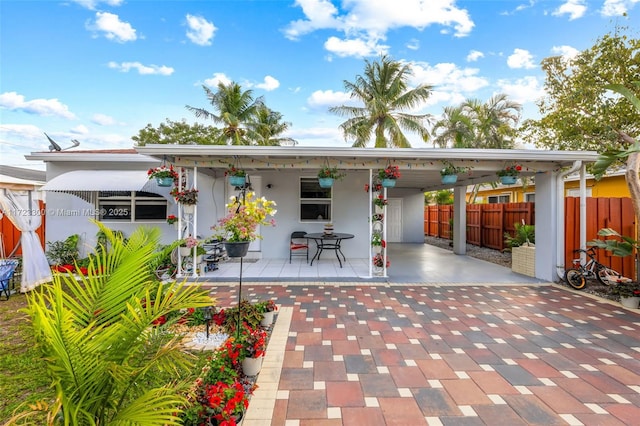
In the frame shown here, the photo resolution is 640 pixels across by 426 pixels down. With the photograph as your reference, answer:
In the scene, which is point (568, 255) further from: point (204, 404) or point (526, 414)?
point (204, 404)

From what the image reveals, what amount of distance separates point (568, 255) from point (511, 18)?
703cm

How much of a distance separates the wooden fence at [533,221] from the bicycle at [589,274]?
1.32 ft

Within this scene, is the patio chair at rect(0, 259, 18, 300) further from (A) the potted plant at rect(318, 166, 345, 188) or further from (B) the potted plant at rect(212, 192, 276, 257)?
(A) the potted plant at rect(318, 166, 345, 188)

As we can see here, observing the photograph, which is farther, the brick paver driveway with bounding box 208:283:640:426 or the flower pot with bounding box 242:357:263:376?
the flower pot with bounding box 242:357:263:376

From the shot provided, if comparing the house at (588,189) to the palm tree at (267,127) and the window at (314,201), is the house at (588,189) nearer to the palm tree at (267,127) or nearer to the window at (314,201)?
the window at (314,201)

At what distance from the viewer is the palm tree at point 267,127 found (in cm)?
1797

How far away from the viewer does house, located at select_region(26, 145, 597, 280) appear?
618 cm

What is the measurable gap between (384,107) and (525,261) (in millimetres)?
10022

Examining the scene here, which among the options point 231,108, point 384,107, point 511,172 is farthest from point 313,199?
point 231,108

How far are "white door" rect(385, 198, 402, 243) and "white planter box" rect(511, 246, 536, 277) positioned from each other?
6.55 metres

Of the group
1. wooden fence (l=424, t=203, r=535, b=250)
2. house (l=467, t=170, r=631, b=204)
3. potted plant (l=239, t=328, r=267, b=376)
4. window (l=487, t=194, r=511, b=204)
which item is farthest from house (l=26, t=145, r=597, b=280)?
window (l=487, t=194, r=511, b=204)

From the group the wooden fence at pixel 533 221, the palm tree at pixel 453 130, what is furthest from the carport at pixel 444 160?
the palm tree at pixel 453 130

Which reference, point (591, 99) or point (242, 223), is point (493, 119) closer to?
point (591, 99)

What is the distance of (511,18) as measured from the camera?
868 cm
